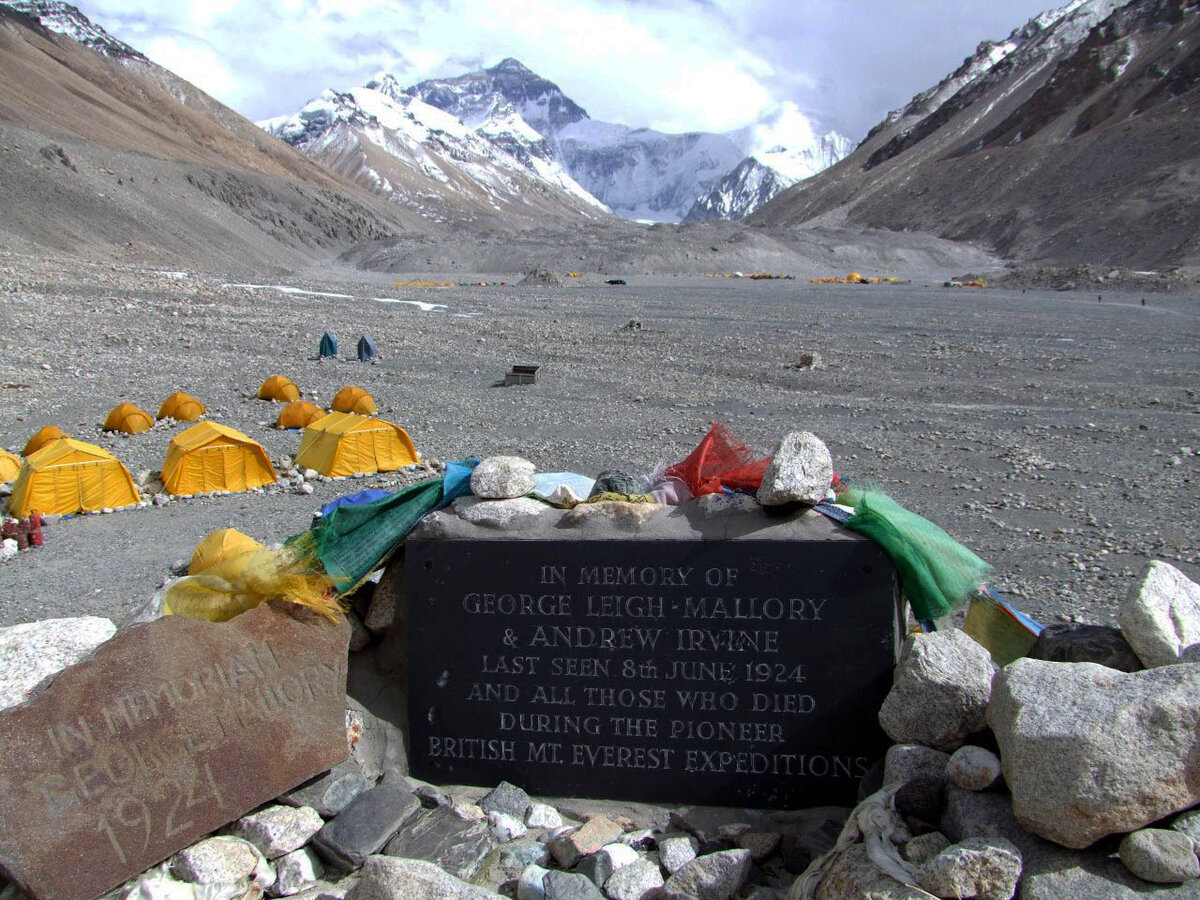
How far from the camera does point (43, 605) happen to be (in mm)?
6844

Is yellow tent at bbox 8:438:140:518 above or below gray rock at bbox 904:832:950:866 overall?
below

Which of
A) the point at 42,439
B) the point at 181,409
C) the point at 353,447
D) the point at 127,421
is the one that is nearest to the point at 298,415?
the point at 181,409

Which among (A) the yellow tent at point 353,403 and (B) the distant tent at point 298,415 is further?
(A) the yellow tent at point 353,403

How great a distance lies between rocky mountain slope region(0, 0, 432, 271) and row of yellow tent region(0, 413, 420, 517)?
42.1 metres

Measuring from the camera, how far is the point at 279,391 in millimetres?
16375

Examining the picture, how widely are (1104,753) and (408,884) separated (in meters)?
2.17

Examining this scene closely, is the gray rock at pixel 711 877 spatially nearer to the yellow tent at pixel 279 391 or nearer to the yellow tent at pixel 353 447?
the yellow tent at pixel 353 447

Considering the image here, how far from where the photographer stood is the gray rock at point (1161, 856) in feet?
8.52

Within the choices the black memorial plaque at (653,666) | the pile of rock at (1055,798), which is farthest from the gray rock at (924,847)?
the black memorial plaque at (653,666)

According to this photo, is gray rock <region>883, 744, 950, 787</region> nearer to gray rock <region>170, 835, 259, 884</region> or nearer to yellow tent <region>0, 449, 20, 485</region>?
gray rock <region>170, 835, 259, 884</region>

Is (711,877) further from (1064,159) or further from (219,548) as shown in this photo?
(1064,159)

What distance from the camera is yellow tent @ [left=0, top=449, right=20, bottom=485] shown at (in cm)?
1035

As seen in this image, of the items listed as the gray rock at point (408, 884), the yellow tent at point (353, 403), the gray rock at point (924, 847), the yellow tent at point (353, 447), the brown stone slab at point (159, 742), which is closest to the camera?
the gray rock at point (924, 847)

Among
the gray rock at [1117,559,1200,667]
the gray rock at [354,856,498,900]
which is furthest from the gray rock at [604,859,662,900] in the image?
the gray rock at [1117,559,1200,667]
